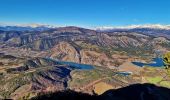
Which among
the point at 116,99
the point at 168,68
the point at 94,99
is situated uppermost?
the point at 168,68

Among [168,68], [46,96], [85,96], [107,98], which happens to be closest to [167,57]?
[168,68]

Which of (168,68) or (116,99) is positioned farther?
(116,99)

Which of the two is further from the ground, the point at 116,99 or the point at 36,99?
the point at 36,99

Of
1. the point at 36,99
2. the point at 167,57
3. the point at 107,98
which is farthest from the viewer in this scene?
the point at 107,98

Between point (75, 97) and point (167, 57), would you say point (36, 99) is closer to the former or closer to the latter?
point (75, 97)

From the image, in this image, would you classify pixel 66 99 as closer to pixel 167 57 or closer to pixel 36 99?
pixel 36 99

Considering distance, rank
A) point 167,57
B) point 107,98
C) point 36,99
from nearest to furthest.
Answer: point 167,57 → point 36,99 → point 107,98

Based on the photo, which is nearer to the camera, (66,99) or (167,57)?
(167,57)

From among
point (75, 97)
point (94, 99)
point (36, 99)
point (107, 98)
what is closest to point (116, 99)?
point (107, 98)

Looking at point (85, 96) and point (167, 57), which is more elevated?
point (167, 57)
